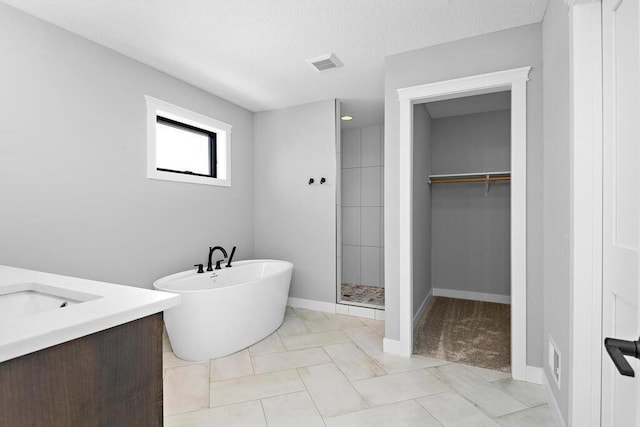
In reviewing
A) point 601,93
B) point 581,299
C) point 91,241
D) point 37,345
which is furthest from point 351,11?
point 91,241

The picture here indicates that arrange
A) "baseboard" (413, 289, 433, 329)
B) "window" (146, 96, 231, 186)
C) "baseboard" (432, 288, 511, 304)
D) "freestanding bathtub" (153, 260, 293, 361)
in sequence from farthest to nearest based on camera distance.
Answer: "baseboard" (432, 288, 511, 304) < "baseboard" (413, 289, 433, 329) < "window" (146, 96, 231, 186) < "freestanding bathtub" (153, 260, 293, 361)

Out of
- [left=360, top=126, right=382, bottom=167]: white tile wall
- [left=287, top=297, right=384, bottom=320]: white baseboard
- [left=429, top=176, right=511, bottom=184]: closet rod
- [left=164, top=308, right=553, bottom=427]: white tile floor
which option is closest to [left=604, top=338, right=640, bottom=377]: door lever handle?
[left=164, top=308, right=553, bottom=427]: white tile floor

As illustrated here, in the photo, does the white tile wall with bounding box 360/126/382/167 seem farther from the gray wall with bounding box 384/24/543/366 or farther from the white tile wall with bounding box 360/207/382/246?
the gray wall with bounding box 384/24/543/366

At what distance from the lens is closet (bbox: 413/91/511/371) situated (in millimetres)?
3566

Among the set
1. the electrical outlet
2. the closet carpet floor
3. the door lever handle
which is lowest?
the closet carpet floor

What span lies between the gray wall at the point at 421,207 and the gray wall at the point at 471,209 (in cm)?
23

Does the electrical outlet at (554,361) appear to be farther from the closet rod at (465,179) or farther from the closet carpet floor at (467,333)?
the closet rod at (465,179)

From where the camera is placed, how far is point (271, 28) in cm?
224

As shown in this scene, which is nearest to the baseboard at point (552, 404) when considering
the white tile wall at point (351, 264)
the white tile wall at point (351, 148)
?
the white tile wall at point (351, 264)

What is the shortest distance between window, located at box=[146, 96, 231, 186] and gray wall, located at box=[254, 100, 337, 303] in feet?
1.82

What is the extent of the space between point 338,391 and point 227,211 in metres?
2.33

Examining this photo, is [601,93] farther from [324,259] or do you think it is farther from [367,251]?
[367,251]

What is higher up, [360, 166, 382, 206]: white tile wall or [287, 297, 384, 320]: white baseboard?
[360, 166, 382, 206]: white tile wall

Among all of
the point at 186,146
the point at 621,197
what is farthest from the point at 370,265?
the point at 621,197
